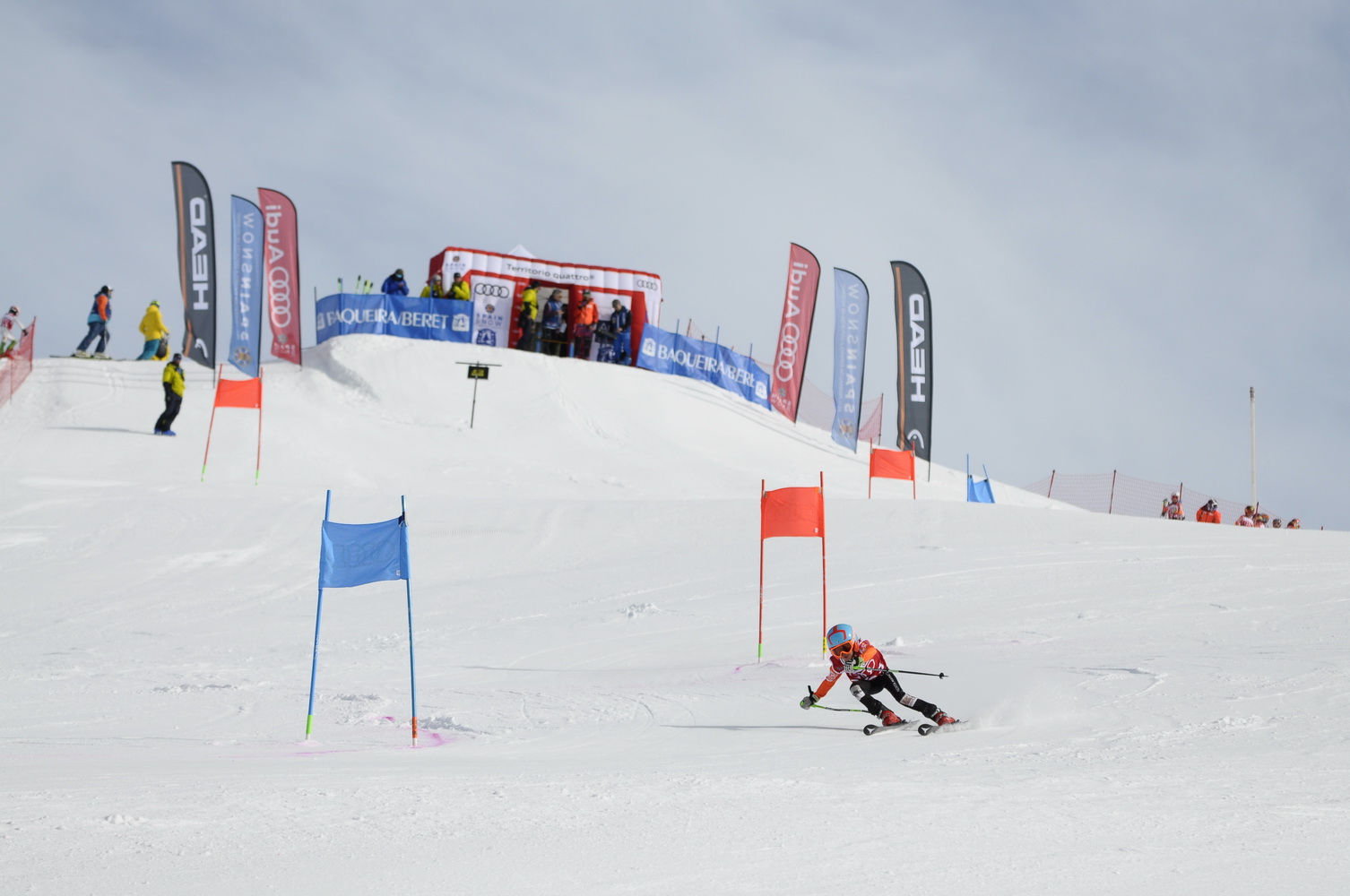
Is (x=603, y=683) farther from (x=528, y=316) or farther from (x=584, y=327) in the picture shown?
(x=528, y=316)

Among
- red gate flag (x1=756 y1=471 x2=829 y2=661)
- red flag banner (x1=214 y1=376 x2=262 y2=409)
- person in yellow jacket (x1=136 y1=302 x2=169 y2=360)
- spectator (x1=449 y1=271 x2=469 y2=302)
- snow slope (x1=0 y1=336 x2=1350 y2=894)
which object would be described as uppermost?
spectator (x1=449 y1=271 x2=469 y2=302)

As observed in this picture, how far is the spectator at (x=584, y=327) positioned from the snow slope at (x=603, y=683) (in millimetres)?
7132

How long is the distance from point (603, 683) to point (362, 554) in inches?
114

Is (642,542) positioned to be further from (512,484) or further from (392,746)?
(392,746)

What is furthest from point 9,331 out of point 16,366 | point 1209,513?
point 1209,513

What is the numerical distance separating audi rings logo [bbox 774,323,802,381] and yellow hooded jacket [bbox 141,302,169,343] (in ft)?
52.2

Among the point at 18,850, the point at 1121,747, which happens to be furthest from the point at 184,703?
the point at 1121,747

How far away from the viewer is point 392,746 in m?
7.90

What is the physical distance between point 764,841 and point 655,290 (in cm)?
2929

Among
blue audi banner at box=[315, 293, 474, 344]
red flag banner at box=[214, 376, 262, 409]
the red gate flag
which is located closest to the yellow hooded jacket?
blue audi banner at box=[315, 293, 474, 344]

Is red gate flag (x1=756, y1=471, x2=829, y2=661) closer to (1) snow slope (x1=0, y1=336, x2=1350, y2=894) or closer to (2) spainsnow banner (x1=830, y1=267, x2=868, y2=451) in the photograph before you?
(1) snow slope (x1=0, y1=336, x2=1350, y2=894)

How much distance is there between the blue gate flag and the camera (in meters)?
8.46

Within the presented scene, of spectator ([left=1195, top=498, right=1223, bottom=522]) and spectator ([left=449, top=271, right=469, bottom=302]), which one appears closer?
spectator ([left=1195, top=498, right=1223, bottom=522])

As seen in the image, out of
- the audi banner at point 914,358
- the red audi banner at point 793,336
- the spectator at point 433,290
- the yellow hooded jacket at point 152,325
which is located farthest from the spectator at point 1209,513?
the yellow hooded jacket at point 152,325
